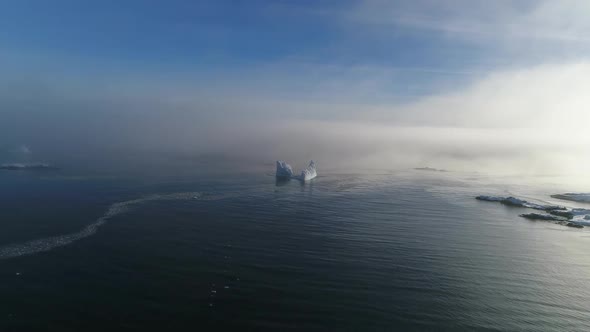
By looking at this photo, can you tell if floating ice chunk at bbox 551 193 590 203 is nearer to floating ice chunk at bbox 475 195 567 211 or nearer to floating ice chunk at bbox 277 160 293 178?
floating ice chunk at bbox 475 195 567 211

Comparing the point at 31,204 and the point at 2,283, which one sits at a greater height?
the point at 31,204

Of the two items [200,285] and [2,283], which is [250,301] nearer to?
[200,285]

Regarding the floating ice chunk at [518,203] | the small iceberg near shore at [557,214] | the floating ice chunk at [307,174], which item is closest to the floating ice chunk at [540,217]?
the small iceberg near shore at [557,214]

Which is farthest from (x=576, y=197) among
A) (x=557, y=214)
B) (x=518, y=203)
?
(x=557, y=214)

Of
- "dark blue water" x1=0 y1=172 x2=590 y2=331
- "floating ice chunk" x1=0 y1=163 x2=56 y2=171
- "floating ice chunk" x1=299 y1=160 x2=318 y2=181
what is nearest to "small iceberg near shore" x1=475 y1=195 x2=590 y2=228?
"dark blue water" x1=0 y1=172 x2=590 y2=331

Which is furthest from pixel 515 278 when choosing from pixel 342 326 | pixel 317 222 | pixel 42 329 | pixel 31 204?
pixel 31 204

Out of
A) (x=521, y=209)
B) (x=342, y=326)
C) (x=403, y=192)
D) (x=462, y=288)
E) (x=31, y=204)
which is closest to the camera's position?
(x=342, y=326)

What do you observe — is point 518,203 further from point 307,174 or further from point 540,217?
point 307,174

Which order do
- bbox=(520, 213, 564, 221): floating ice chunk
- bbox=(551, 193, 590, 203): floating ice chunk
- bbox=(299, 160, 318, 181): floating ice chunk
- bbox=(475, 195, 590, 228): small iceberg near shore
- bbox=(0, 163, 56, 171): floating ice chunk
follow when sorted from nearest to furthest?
1. bbox=(475, 195, 590, 228): small iceberg near shore
2. bbox=(520, 213, 564, 221): floating ice chunk
3. bbox=(0, 163, 56, 171): floating ice chunk
4. bbox=(551, 193, 590, 203): floating ice chunk
5. bbox=(299, 160, 318, 181): floating ice chunk
